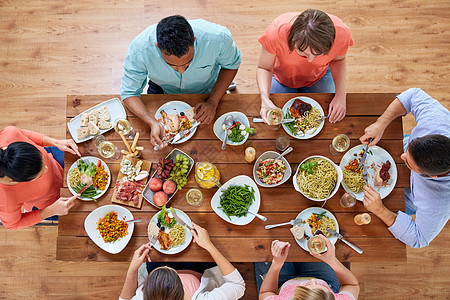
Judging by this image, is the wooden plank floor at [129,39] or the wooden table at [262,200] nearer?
the wooden table at [262,200]

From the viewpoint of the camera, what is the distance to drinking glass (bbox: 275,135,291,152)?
7.00ft

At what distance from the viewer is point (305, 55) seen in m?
2.07

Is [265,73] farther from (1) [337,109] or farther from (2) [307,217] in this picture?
(2) [307,217]

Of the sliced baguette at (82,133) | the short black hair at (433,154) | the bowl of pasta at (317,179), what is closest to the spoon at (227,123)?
the bowl of pasta at (317,179)

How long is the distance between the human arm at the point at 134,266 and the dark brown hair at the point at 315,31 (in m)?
1.63

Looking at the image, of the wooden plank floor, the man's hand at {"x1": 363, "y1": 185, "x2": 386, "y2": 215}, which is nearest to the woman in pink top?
the man's hand at {"x1": 363, "y1": 185, "x2": 386, "y2": 215}

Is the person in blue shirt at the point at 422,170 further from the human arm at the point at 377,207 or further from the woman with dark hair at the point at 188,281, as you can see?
the woman with dark hair at the point at 188,281

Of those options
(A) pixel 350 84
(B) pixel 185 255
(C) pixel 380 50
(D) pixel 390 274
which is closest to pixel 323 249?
(B) pixel 185 255

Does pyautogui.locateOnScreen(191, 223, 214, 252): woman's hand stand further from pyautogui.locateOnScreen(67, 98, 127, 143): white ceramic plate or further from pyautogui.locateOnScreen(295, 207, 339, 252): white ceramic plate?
pyautogui.locateOnScreen(67, 98, 127, 143): white ceramic plate

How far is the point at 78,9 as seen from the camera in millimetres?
3574

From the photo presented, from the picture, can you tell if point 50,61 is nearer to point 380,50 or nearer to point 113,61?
point 113,61

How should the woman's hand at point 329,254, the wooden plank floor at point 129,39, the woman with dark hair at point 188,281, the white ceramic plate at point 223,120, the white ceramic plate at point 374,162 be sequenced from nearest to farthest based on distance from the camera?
1. the woman with dark hair at point 188,281
2. the woman's hand at point 329,254
3. the white ceramic plate at point 374,162
4. the white ceramic plate at point 223,120
5. the wooden plank floor at point 129,39

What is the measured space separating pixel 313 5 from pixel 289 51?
1672 mm

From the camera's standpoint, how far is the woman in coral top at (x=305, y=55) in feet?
6.23
